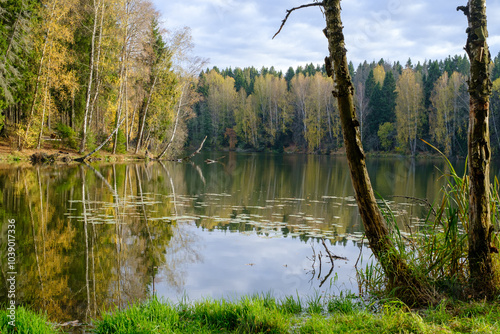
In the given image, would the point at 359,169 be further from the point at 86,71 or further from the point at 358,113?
the point at 358,113

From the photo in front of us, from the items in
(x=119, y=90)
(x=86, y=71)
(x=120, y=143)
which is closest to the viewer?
(x=86, y=71)

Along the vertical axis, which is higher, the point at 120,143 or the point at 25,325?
the point at 120,143

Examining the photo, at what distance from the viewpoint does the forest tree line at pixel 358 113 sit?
186 ft

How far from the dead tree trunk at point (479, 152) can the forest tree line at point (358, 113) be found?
41.7m

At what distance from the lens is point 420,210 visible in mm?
12914

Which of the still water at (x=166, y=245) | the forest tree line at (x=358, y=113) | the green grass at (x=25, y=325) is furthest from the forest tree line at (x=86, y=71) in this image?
the green grass at (x=25, y=325)

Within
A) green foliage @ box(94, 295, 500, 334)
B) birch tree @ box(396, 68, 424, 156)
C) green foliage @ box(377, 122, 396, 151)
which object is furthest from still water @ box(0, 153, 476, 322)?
green foliage @ box(377, 122, 396, 151)

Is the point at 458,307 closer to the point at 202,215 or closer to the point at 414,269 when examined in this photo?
the point at 414,269

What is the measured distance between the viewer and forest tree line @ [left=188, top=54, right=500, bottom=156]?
186ft

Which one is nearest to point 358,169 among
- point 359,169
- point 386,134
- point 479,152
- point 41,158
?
point 359,169

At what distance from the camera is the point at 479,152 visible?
14.4ft

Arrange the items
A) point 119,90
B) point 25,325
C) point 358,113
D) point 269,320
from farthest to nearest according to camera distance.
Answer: point 358,113, point 119,90, point 269,320, point 25,325

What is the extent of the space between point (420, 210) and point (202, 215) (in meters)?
7.12

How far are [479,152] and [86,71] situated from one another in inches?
1217
